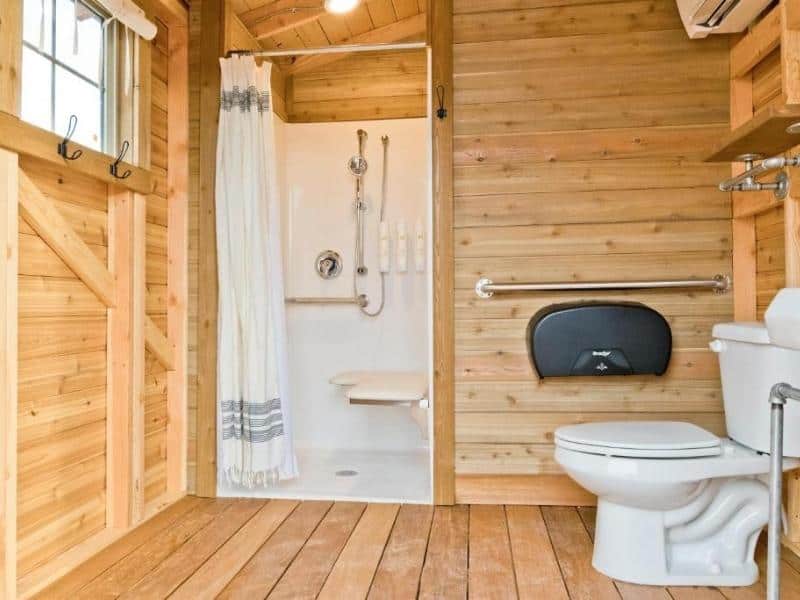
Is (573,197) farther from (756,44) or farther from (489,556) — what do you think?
(489,556)

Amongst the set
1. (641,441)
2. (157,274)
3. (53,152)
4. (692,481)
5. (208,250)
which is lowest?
(692,481)

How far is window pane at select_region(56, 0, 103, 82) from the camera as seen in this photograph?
2023 mm

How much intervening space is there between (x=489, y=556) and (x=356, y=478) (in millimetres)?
1053

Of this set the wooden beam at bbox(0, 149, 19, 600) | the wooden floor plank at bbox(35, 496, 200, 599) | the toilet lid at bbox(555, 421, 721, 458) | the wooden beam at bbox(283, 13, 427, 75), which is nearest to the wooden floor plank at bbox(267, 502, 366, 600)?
the wooden floor plank at bbox(35, 496, 200, 599)

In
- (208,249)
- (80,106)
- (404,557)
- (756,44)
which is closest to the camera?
(404,557)

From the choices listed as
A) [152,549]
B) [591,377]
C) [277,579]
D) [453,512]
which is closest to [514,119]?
[591,377]

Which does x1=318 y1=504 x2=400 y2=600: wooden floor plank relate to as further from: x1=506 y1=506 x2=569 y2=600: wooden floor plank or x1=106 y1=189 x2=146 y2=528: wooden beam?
x1=106 y1=189 x2=146 y2=528: wooden beam

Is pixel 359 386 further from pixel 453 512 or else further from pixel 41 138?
pixel 41 138

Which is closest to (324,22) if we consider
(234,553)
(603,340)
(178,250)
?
(178,250)

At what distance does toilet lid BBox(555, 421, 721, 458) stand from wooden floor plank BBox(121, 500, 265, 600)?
119 cm

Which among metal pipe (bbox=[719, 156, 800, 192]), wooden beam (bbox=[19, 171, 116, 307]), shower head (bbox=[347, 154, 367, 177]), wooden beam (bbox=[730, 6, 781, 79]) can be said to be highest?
wooden beam (bbox=[730, 6, 781, 79])

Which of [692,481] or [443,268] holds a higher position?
[443,268]

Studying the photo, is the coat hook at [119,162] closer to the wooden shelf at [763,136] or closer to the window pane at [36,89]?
the window pane at [36,89]

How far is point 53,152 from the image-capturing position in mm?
1863
